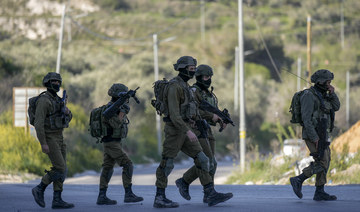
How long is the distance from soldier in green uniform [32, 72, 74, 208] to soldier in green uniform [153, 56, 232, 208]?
4.78 feet

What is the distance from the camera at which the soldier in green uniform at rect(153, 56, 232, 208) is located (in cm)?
1092

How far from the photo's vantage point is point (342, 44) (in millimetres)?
95625

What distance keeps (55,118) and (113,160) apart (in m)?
1.31

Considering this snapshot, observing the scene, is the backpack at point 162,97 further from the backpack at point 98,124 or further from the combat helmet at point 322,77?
the combat helmet at point 322,77

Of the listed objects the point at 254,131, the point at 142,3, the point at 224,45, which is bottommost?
the point at 254,131

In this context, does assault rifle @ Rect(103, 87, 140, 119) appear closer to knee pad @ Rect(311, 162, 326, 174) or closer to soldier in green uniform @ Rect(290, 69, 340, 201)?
soldier in green uniform @ Rect(290, 69, 340, 201)

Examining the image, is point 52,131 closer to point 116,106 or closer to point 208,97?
point 116,106

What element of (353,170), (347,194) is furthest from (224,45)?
(347,194)

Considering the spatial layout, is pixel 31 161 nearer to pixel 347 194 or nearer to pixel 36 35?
pixel 347 194

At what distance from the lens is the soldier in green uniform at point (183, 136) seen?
430 inches

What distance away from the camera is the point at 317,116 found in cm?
1178

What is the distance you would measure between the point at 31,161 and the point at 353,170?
1114cm

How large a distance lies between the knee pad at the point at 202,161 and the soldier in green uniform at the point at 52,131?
1966 millimetres

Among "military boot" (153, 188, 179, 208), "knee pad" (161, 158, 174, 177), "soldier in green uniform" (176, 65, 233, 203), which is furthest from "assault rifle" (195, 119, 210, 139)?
"military boot" (153, 188, 179, 208)
